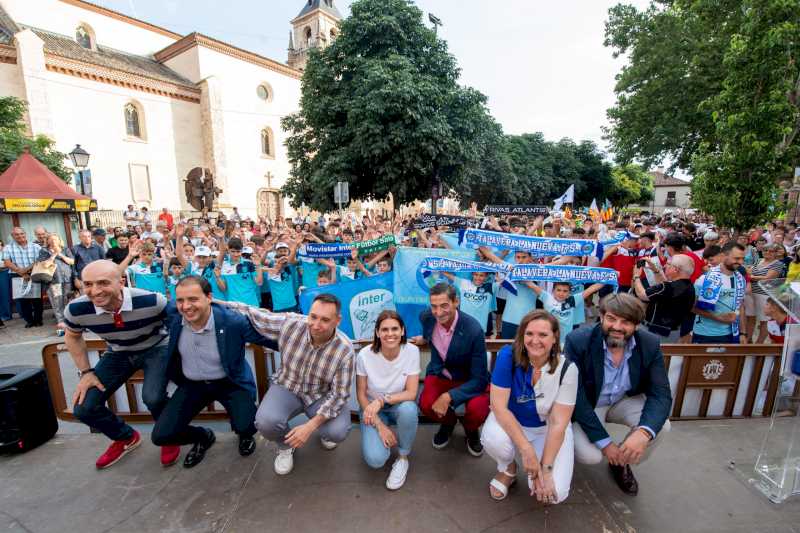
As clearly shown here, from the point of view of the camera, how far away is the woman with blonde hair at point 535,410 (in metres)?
2.53

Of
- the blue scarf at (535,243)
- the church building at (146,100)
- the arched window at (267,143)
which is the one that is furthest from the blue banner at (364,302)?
the arched window at (267,143)

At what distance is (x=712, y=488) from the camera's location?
2.83 metres

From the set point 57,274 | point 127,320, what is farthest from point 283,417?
point 57,274

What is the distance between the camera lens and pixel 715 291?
4215 mm

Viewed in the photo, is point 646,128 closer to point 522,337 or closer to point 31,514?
point 522,337

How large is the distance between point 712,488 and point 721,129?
758cm

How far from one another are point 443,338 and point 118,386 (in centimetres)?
269

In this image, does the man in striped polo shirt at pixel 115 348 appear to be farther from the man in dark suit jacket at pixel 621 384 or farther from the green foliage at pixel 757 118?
the green foliage at pixel 757 118

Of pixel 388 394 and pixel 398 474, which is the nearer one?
pixel 398 474

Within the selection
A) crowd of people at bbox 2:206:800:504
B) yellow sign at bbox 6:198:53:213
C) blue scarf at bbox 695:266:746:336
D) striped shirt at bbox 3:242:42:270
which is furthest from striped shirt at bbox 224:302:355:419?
yellow sign at bbox 6:198:53:213

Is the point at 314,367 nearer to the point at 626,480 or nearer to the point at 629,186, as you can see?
the point at 626,480

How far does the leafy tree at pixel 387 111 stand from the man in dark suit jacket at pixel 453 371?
15.5 m

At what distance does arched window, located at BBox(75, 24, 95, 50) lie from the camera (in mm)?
28736

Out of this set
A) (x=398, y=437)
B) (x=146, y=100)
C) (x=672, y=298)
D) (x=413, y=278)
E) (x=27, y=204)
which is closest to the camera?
(x=398, y=437)
